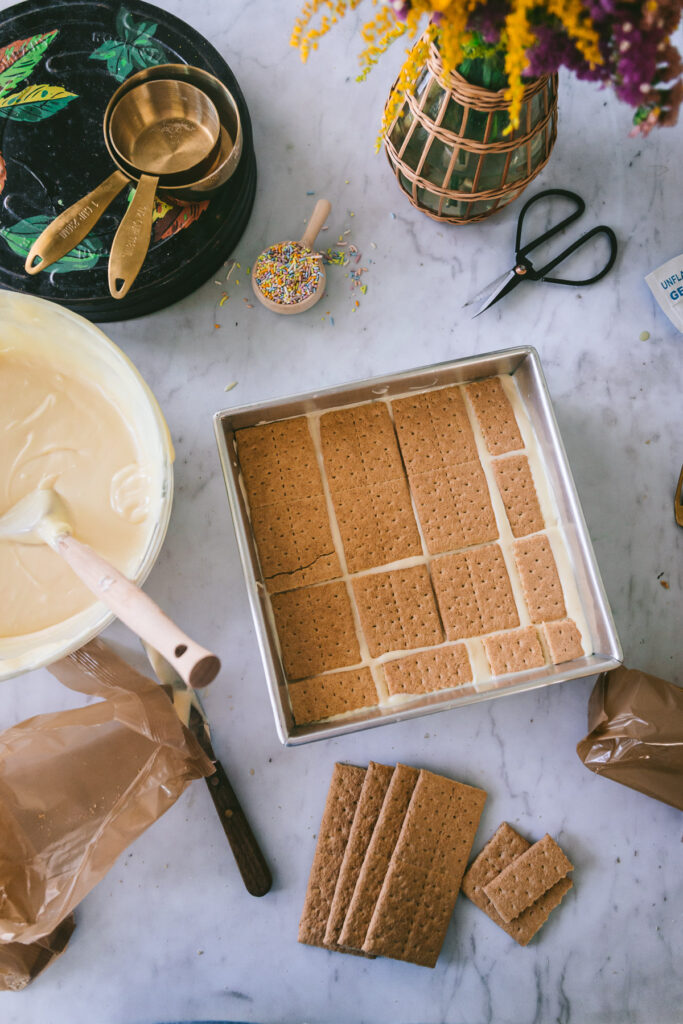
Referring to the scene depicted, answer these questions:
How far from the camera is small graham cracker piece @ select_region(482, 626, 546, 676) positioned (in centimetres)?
123

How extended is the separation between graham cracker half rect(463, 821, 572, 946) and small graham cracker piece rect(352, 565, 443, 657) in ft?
1.27

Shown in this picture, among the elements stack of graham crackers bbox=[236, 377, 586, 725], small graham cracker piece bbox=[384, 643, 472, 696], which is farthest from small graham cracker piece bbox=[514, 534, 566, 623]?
small graham cracker piece bbox=[384, 643, 472, 696]

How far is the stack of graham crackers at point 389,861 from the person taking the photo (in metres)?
1.27

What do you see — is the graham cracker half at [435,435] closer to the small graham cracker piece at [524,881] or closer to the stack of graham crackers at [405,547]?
the stack of graham crackers at [405,547]

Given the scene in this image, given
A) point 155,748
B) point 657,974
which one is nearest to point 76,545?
point 155,748

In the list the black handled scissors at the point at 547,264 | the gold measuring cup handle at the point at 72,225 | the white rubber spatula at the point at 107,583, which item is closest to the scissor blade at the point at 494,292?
the black handled scissors at the point at 547,264

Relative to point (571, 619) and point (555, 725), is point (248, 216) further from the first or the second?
point (555, 725)

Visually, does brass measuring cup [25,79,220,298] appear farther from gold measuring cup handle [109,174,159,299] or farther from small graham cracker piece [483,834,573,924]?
small graham cracker piece [483,834,573,924]

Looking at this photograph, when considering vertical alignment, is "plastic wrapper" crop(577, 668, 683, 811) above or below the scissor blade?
below

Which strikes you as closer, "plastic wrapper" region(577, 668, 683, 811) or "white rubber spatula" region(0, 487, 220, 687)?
"white rubber spatula" region(0, 487, 220, 687)

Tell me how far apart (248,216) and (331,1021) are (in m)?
1.45

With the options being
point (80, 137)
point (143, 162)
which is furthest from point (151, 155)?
point (80, 137)

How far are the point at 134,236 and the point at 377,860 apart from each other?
3.64 feet

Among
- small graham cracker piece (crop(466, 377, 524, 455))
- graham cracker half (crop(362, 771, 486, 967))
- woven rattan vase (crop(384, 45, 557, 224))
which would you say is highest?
woven rattan vase (crop(384, 45, 557, 224))
